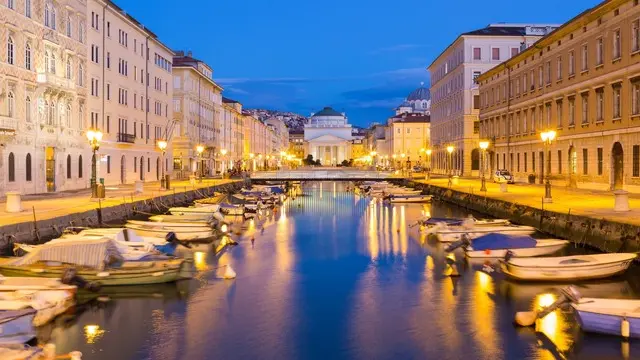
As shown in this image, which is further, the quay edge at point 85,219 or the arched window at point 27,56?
the arched window at point 27,56

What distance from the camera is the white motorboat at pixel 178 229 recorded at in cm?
3744

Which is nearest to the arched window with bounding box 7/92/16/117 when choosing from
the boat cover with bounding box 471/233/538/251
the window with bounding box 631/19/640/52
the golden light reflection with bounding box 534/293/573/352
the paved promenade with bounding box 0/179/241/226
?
the paved promenade with bounding box 0/179/241/226

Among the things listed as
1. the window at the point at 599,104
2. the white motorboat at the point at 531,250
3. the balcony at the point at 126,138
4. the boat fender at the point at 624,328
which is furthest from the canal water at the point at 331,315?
the balcony at the point at 126,138

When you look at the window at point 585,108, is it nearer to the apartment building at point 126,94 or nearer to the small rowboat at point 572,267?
the small rowboat at point 572,267

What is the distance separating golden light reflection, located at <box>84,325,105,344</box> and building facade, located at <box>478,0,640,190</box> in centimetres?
3218

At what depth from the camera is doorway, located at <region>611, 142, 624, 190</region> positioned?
165 ft

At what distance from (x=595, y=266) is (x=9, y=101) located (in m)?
37.2

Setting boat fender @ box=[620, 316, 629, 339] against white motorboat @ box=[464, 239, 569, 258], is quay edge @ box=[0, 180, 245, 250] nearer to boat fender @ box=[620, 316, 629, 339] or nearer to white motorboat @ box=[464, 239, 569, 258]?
white motorboat @ box=[464, 239, 569, 258]

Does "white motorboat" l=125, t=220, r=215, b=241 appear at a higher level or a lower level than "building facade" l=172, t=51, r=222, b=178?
lower

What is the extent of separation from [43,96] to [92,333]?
36.0m

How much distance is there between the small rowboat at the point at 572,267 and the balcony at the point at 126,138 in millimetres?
52896

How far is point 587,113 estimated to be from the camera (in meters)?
56.9

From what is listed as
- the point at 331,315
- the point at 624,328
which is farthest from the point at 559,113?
the point at 624,328

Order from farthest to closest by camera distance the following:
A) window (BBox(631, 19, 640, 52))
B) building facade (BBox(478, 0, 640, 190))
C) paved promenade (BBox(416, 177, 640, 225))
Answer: building facade (BBox(478, 0, 640, 190)) < window (BBox(631, 19, 640, 52)) < paved promenade (BBox(416, 177, 640, 225))
